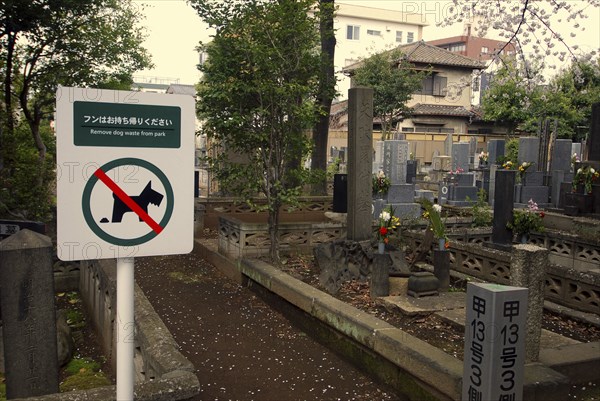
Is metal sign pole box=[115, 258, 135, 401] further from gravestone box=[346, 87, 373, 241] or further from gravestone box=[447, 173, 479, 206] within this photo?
gravestone box=[447, 173, 479, 206]

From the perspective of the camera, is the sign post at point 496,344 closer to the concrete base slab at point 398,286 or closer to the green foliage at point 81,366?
the concrete base slab at point 398,286

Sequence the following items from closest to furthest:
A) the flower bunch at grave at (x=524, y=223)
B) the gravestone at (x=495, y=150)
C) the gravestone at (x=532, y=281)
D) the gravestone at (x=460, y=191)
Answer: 1. the gravestone at (x=532, y=281)
2. the flower bunch at grave at (x=524, y=223)
3. the gravestone at (x=460, y=191)
4. the gravestone at (x=495, y=150)

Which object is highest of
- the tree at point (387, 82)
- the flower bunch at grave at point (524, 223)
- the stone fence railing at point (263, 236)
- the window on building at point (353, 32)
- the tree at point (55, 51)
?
the window on building at point (353, 32)

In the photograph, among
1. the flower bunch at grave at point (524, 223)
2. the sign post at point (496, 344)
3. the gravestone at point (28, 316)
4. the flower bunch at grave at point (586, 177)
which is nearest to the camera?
the sign post at point (496, 344)

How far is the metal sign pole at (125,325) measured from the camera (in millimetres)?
2479

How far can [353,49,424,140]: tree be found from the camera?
115 ft

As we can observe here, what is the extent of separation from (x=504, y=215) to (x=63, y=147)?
30.2ft

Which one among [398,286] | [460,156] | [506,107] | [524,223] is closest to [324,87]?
[398,286]

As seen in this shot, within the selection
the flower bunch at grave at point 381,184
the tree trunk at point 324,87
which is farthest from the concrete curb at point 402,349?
the flower bunch at grave at point 381,184

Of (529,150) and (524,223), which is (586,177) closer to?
(524,223)

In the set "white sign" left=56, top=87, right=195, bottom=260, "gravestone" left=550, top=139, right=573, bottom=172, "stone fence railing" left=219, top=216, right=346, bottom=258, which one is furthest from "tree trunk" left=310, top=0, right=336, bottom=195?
"gravestone" left=550, top=139, right=573, bottom=172

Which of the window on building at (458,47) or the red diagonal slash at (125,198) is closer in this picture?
the red diagonal slash at (125,198)

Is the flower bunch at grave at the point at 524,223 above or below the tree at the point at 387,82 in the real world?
below

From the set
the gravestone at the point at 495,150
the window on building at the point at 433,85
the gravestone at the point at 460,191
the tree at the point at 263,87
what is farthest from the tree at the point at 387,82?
the tree at the point at 263,87
